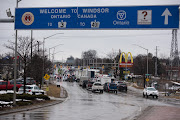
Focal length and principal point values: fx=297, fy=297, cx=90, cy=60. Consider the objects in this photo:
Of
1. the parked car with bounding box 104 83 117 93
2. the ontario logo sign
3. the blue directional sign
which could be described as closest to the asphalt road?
the blue directional sign

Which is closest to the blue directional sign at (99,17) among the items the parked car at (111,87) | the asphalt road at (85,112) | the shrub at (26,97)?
the asphalt road at (85,112)

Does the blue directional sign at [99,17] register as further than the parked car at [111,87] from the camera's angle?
No

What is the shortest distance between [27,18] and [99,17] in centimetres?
526

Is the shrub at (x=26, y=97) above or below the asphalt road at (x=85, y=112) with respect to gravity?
above

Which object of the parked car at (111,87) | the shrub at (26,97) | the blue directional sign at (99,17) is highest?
the blue directional sign at (99,17)

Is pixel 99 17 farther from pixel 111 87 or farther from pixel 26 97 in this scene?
pixel 111 87

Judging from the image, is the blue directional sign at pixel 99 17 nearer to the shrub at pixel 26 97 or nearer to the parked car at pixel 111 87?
the shrub at pixel 26 97

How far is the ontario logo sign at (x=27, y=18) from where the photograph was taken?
21.3 meters

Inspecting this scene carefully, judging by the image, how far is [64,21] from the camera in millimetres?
20922

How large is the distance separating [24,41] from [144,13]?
21800mm

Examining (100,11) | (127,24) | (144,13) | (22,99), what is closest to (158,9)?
(144,13)

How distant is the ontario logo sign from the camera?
21328mm

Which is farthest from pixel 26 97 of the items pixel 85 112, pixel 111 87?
pixel 111 87

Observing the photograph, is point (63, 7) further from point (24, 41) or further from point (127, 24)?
point (24, 41)
